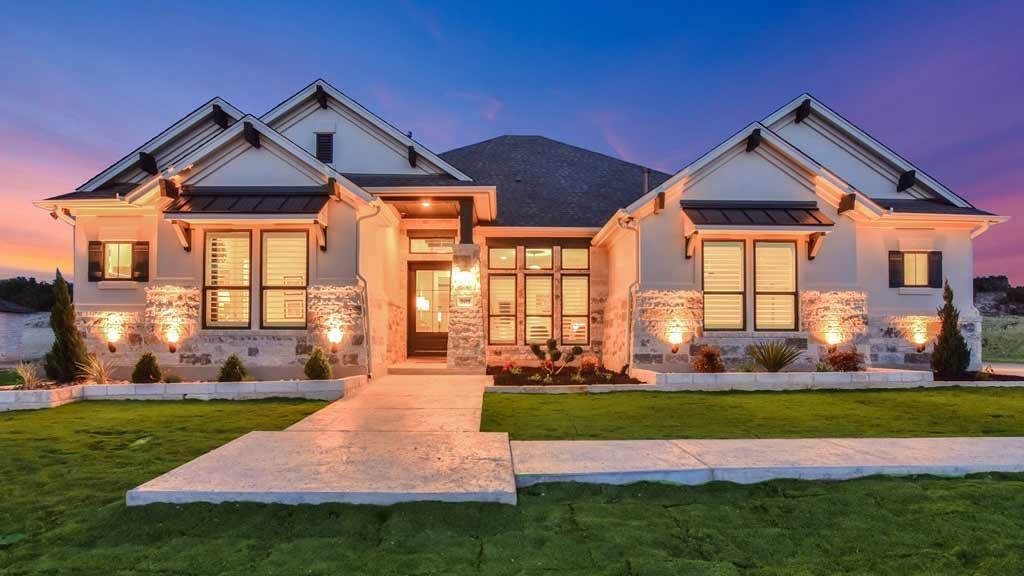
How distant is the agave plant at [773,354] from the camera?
11492 millimetres

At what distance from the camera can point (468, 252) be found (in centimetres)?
1271

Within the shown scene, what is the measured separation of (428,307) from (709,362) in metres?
7.44

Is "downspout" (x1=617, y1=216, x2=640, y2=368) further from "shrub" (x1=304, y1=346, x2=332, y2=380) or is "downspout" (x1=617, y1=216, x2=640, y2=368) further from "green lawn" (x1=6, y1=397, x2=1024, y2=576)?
"green lawn" (x1=6, y1=397, x2=1024, y2=576)

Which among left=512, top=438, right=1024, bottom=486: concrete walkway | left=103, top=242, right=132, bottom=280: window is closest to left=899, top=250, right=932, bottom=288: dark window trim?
left=512, top=438, right=1024, bottom=486: concrete walkway

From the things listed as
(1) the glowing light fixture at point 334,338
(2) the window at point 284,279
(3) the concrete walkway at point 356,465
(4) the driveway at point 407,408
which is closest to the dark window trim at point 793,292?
(4) the driveway at point 407,408

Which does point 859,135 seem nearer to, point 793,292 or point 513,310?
point 793,292

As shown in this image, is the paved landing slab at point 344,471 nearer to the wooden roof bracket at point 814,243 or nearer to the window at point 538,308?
the window at point 538,308

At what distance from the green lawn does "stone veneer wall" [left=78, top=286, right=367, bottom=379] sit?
6.45 metres

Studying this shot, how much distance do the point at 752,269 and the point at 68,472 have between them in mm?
12356

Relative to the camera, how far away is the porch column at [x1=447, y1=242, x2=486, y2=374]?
41.5 ft

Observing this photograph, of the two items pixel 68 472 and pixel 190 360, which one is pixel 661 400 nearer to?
pixel 68 472

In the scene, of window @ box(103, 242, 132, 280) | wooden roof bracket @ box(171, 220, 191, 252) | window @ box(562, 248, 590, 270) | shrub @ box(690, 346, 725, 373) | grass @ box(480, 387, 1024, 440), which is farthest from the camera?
window @ box(562, 248, 590, 270)

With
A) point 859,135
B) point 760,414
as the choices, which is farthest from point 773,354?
point 859,135

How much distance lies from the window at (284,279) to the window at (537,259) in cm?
599
